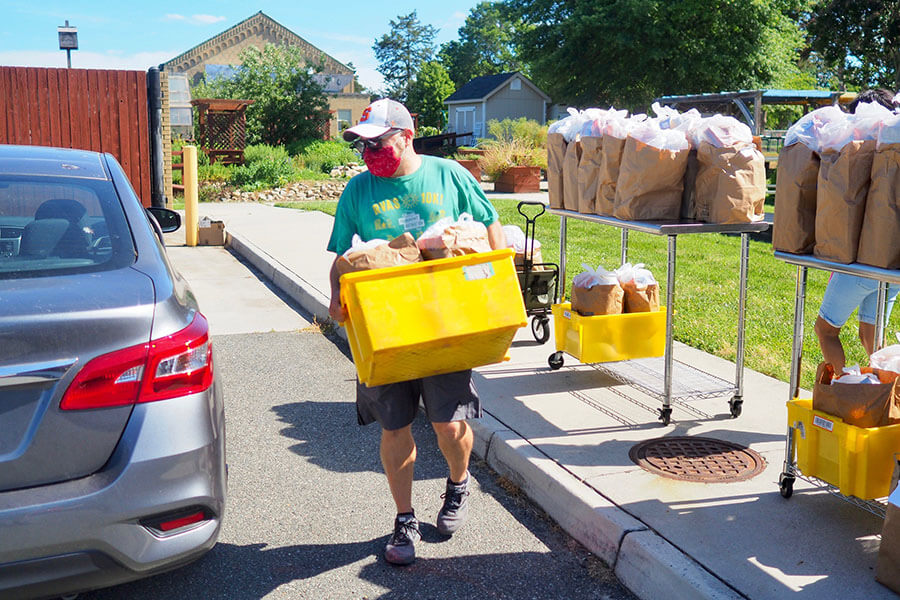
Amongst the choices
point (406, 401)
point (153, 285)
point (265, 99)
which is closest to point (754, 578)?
point (406, 401)

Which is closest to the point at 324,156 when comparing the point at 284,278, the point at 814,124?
the point at 284,278

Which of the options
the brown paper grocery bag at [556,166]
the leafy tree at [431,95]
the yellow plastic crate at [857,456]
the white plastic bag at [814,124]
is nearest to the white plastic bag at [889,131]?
the white plastic bag at [814,124]

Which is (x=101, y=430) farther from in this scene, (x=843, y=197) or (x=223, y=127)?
(x=223, y=127)

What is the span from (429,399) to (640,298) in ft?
7.87

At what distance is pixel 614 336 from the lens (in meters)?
5.26

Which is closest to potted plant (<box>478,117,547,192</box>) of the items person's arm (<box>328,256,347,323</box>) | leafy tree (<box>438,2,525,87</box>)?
person's arm (<box>328,256,347,323</box>)

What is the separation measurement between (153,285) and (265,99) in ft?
93.2

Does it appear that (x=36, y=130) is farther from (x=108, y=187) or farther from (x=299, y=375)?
(x=108, y=187)

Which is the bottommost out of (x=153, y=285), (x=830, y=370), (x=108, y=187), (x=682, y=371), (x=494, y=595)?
(x=494, y=595)

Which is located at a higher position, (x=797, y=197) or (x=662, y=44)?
(x=662, y=44)

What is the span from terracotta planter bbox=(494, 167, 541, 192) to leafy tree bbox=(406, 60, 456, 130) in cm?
4833

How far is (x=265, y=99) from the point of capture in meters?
29.7

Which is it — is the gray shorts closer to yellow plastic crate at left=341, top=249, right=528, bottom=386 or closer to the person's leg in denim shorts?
yellow plastic crate at left=341, top=249, right=528, bottom=386

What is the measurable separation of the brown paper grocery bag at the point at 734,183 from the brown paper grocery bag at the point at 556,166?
48.7 inches
